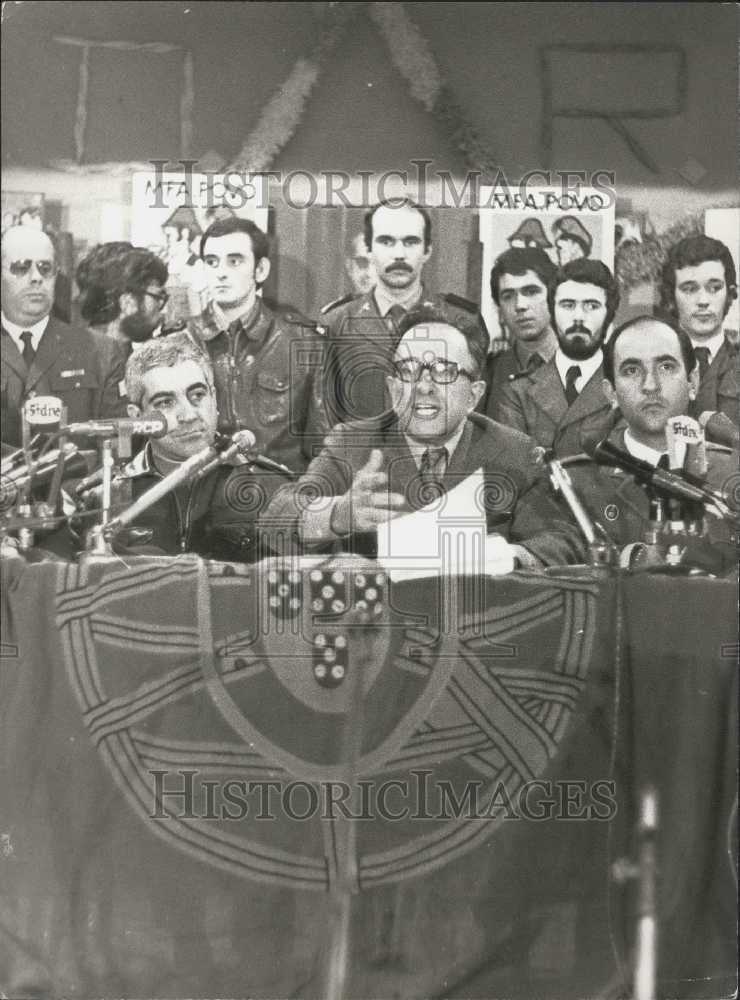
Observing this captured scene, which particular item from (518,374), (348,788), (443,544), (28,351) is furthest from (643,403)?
(28,351)

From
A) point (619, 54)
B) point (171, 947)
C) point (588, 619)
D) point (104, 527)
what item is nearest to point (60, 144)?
point (104, 527)

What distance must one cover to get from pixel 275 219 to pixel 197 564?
0.89 m

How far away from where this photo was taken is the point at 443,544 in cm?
274

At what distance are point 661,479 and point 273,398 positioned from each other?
3.33 feet

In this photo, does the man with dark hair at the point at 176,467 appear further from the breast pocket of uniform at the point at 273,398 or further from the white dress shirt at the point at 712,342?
the white dress shirt at the point at 712,342

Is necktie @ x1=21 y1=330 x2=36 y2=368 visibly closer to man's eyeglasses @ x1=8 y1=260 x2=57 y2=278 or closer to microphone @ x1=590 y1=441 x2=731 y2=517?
man's eyeglasses @ x1=8 y1=260 x2=57 y2=278

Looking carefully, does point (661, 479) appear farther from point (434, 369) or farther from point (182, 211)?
point (182, 211)

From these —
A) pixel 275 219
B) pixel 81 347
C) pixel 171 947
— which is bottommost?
pixel 171 947

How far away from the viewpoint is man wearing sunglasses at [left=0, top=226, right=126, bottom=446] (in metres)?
2.79

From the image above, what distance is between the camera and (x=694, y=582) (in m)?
2.69

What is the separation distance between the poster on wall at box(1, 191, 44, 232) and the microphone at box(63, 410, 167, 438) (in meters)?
0.51

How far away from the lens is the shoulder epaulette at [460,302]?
2.78 meters

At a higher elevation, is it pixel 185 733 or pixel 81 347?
pixel 81 347

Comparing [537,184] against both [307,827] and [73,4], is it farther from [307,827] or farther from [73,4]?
[307,827]
